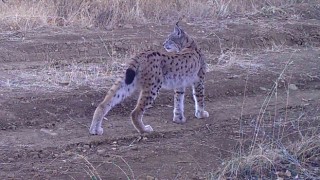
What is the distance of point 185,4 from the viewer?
46.0 ft

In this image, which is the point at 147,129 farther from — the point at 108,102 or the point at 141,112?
the point at 108,102

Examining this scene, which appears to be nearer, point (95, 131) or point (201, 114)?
point (95, 131)

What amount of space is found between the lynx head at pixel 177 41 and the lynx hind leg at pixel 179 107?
2.37 ft

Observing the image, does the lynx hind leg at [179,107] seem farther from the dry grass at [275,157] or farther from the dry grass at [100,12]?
the dry grass at [100,12]

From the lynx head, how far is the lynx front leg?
1.35m

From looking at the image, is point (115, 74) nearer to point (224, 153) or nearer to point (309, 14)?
point (224, 153)

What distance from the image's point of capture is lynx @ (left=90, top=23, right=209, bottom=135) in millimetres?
7559

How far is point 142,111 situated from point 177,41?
5.30ft

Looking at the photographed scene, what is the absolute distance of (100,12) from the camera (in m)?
12.8

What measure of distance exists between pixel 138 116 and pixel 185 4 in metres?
6.79

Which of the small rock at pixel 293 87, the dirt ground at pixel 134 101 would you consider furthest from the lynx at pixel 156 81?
the small rock at pixel 293 87

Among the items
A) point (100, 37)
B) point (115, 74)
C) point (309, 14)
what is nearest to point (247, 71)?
point (115, 74)

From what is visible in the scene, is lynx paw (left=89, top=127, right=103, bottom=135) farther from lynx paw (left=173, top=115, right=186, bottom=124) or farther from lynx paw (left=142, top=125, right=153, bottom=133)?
lynx paw (left=173, top=115, right=186, bottom=124)

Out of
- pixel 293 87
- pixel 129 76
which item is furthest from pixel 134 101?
pixel 293 87
